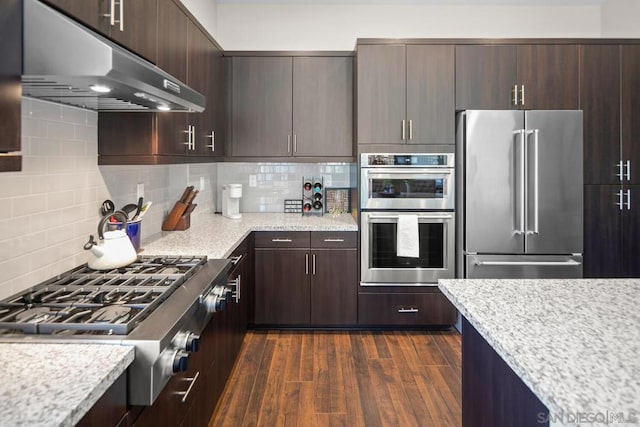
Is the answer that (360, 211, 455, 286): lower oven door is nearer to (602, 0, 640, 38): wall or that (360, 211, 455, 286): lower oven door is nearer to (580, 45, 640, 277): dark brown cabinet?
(580, 45, 640, 277): dark brown cabinet

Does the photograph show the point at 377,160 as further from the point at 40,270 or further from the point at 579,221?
the point at 40,270

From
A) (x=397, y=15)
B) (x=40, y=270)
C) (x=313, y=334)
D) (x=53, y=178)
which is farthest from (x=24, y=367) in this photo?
(x=397, y=15)

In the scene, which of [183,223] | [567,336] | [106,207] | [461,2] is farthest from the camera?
[461,2]

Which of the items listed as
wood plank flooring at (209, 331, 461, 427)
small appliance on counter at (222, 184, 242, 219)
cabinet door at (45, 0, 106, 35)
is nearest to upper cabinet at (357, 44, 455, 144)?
small appliance on counter at (222, 184, 242, 219)

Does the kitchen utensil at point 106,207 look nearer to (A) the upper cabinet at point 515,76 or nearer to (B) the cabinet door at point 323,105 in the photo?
(B) the cabinet door at point 323,105

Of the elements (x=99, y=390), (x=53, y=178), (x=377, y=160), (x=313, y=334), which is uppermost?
(x=377, y=160)

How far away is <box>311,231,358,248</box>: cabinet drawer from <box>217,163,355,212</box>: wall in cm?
83

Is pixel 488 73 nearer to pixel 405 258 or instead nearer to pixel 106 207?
pixel 405 258

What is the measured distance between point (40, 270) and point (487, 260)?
292cm

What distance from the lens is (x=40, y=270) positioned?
182 cm

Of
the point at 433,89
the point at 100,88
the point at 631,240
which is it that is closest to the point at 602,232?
the point at 631,240

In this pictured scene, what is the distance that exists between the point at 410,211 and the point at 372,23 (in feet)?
6.16

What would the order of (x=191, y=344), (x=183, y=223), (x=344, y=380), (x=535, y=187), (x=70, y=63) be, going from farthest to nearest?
(x=535, y=187), (x=183, y=223), (x=344, y=380), (x=191, y=344), (x=70, y=63)

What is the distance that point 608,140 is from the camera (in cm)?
346
